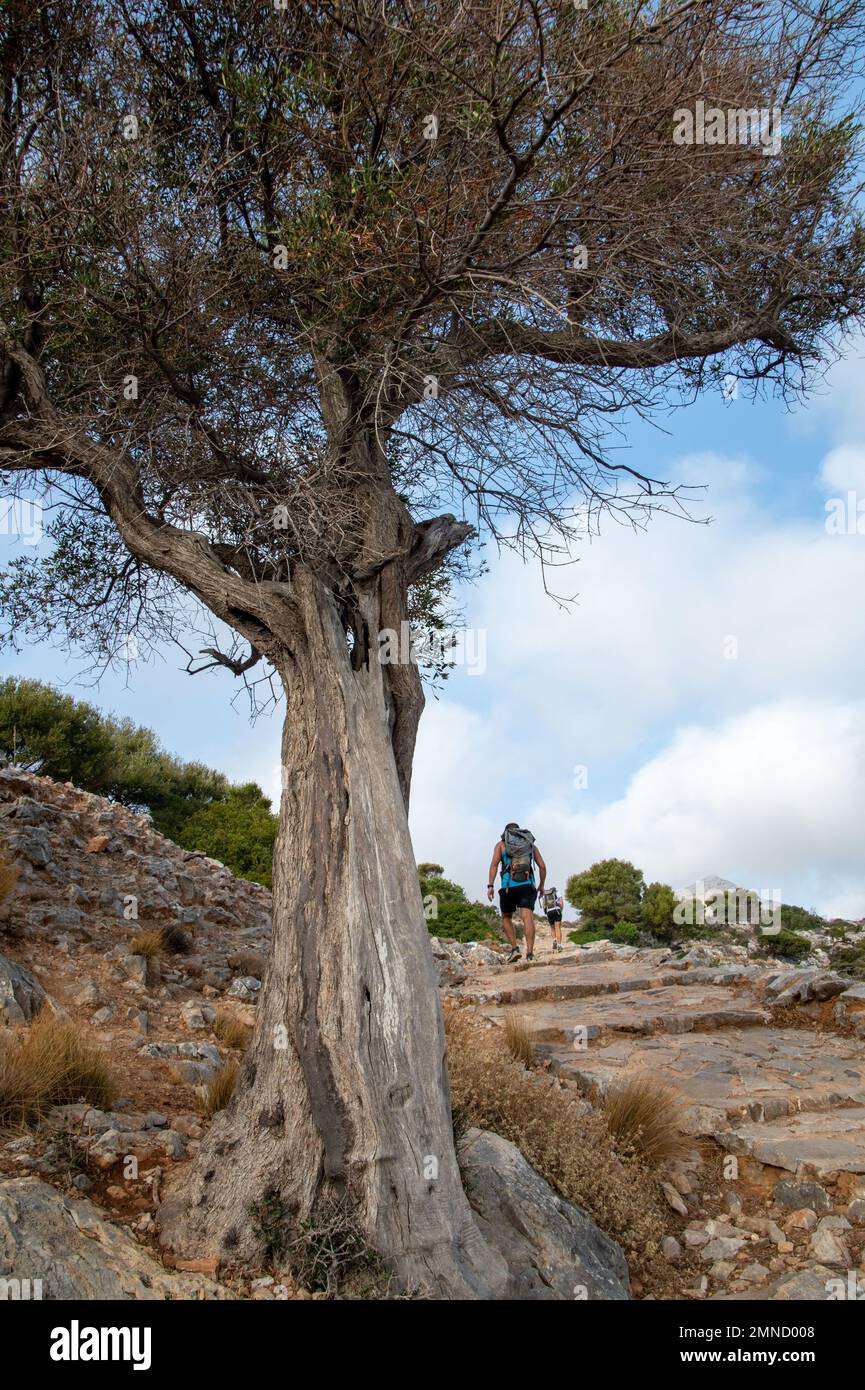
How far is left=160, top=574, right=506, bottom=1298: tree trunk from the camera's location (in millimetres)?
5121

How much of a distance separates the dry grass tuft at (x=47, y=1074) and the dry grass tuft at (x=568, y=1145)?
237 centimetres

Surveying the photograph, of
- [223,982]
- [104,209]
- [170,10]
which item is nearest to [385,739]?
[104,209]

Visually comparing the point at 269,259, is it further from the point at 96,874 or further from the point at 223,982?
the point at 96,874

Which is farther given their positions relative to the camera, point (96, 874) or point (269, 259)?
point (96, 874)

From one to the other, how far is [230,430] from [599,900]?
21.6 metres

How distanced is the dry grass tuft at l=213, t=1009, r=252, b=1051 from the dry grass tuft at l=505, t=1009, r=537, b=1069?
244 centimetres

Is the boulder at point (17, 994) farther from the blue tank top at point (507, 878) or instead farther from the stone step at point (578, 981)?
the blue tank top at point (507, 878)

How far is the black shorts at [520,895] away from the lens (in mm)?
13609

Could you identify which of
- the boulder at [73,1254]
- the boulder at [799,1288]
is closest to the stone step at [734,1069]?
the boulder at [799,1288]

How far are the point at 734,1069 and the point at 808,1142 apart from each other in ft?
5.57

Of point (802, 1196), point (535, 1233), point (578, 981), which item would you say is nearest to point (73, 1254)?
point (535, 1233)

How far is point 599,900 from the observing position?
26641mm
